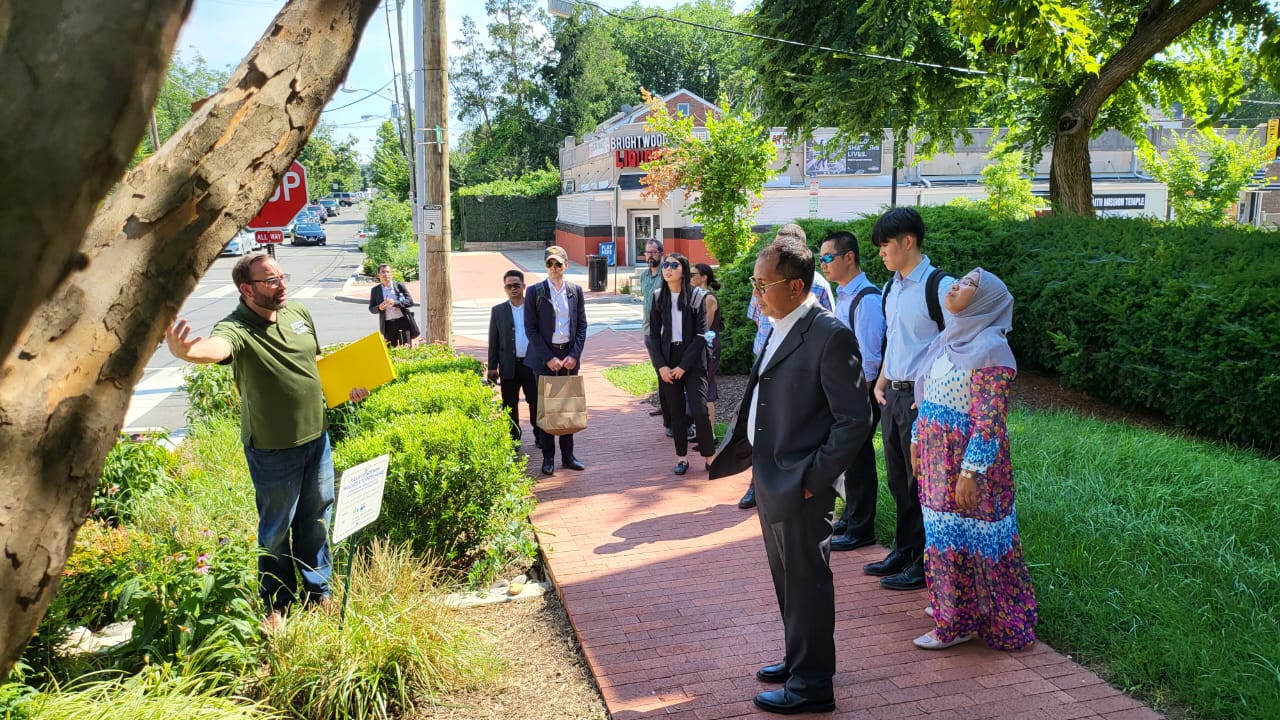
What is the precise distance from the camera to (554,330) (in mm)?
8562

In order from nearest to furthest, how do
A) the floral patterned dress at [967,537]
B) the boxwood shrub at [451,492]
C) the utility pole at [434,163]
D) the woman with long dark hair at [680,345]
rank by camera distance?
the floral patterned dress at [967,537], the boxwood shrub at [451,492], the woman with long dark hair at [680,345], the utility pole at [434,163]

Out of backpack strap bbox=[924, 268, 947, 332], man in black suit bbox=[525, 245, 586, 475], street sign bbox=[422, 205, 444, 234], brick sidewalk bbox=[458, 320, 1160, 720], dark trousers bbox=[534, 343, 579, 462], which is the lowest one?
brick sidewalk bbox=[458, 320, 1160, 720]

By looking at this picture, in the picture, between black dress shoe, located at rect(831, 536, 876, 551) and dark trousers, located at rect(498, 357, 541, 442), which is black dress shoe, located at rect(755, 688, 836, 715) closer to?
black dress shoe, located at rect(831, 536, 876, 551)

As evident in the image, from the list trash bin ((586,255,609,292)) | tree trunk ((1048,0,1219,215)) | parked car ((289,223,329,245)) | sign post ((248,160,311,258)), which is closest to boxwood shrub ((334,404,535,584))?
sign post ((248,160,311,258))

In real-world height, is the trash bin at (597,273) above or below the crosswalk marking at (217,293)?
above

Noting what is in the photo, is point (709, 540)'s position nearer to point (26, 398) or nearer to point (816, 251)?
point (26, 398)

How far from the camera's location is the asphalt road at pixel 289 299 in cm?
Result: 1245

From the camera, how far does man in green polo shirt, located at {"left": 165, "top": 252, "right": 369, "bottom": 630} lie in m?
4.78

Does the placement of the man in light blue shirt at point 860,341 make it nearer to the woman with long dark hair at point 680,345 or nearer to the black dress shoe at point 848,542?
the black dress shoe at point 848,542

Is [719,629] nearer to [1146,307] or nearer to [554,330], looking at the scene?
[554,330]

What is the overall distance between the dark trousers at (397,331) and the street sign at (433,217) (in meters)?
2.02

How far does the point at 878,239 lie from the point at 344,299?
24764 millimetres

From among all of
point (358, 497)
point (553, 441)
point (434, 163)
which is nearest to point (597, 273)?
point (434, 163)

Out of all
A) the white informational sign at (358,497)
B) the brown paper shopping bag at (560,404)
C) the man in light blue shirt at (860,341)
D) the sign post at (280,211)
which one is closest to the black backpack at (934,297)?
the man in light blue shirt at (860,341)
